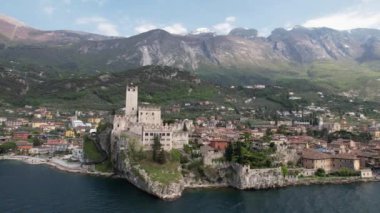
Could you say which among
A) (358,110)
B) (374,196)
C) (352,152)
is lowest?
(374,196)

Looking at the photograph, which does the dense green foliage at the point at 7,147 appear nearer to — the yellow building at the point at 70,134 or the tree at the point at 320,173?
the yellow building at the point at 70,134

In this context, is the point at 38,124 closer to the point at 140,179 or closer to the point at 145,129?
the point at 145,129

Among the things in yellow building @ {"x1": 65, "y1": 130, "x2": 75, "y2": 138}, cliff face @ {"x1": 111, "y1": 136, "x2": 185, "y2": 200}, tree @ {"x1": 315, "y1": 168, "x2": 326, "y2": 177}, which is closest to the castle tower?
cliff face @ {"x1": 111, "y1": 136, "x2": 185, "y2": 200}

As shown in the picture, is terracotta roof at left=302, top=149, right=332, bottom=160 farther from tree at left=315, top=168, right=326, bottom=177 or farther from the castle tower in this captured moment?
the castle tower

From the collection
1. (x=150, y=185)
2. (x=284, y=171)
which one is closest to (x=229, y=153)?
(x=284, y=171)

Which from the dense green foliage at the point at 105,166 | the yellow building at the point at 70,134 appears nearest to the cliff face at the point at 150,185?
A: the dense green foliage at the point at 105,166

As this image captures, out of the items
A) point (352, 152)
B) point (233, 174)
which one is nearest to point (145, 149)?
point (233, 174)

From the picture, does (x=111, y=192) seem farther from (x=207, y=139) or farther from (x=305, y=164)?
(x=305, y=164)
